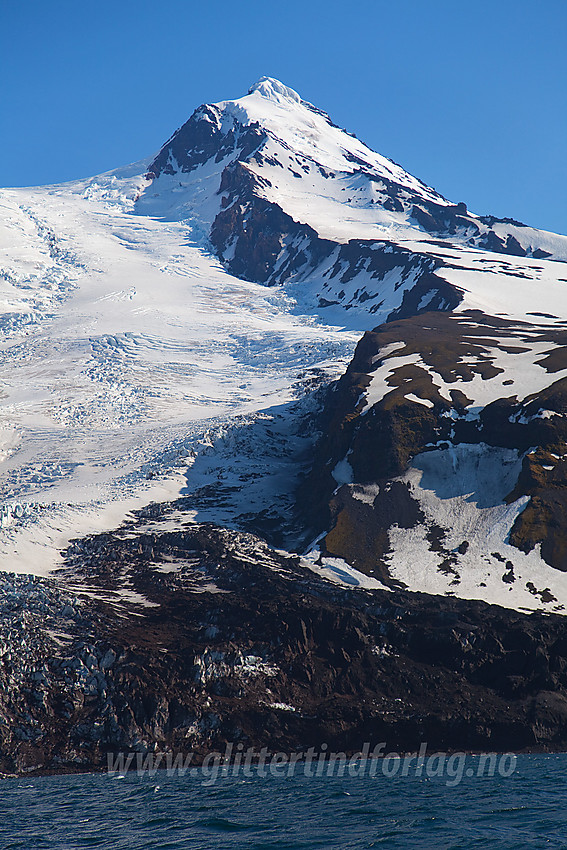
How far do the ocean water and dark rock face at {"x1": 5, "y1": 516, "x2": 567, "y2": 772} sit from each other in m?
8.90

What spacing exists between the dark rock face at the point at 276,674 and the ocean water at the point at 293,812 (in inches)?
350

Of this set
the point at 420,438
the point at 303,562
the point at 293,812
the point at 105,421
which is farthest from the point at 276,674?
the point at 105,421

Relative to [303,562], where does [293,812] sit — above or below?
below

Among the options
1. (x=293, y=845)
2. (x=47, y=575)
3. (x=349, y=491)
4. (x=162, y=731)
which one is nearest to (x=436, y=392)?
(x=349, y=491)

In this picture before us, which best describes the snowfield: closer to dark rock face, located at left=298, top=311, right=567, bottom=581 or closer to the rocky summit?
the rocky summit

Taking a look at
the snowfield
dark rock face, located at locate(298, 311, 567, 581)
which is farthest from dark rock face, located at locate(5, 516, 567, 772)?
the snowfield

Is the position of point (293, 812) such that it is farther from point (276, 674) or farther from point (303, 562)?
point (303, 562)

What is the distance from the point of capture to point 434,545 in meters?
92.1

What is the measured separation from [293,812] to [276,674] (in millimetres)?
29171

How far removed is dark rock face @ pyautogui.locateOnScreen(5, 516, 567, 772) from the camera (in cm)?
6284

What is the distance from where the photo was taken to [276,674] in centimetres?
7044

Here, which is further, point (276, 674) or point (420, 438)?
point (420, 438)

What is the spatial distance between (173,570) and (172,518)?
60.1 feet

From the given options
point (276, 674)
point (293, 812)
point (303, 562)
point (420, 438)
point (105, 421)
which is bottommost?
point (276, 674)
